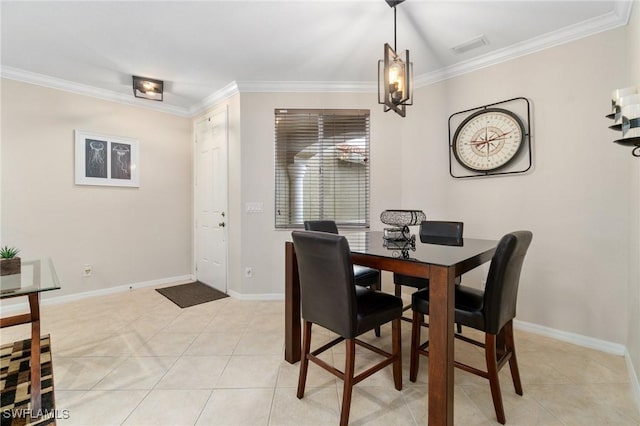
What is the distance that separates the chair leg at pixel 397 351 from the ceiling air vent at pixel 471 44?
2.46 m

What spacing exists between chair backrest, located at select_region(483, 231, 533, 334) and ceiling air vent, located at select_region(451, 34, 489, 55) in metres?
1.90

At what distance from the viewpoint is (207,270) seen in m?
3.92

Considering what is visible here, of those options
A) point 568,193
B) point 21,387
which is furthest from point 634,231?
point 21,387

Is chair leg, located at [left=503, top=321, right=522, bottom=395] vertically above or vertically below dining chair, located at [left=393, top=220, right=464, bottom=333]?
below

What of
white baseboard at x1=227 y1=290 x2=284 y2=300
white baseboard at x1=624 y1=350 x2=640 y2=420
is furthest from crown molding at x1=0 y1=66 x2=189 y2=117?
white baseboard at x1=624 y1=350 x2=640 y2=420

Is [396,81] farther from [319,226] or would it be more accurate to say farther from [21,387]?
[21,387]

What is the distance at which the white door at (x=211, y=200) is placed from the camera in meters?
3.61

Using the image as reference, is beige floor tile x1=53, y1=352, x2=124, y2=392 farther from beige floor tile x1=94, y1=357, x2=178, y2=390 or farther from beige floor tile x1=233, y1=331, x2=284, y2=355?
beige floor tile x1=233, y1=331, x2=284, y2=355

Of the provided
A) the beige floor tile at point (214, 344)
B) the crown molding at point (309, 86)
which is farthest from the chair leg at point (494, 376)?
the crown molding at point (309, 86)

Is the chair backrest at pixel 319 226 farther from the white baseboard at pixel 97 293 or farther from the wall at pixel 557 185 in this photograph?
the white baseboard at pixel 97 293

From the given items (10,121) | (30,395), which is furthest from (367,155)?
(10,121)

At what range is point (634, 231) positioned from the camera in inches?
73.7

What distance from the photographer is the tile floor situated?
4.94 feet

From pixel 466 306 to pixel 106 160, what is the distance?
4.19 metres
